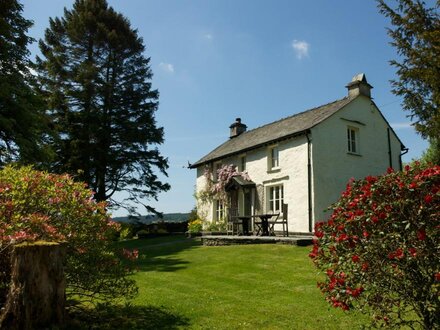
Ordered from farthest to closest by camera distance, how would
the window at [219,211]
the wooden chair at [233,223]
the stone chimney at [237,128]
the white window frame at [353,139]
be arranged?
the stone chimney at [237,128], the window at [219,211], the white window frame at [353,139], the wooden chair at [233,223]

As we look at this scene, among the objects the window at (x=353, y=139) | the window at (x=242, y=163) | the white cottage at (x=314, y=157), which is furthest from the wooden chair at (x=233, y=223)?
the window at (x=353, y=139)

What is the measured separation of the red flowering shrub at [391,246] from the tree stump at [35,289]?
366cm

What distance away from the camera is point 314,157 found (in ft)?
60.8

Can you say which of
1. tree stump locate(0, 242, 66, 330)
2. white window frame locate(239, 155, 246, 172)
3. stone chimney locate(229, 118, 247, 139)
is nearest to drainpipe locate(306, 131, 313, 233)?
white window frame locate(239, 155, 246, 172)

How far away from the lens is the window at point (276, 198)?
66.4ft

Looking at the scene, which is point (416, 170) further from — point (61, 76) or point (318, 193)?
point (61, 76)

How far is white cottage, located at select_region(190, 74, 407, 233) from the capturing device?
732 inches

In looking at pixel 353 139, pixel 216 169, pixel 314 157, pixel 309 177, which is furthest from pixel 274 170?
pixel 216 169

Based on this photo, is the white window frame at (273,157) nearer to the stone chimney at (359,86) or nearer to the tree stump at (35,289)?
the stone chimney at (359,86)

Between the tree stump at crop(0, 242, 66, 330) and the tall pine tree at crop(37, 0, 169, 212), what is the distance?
23736 mm

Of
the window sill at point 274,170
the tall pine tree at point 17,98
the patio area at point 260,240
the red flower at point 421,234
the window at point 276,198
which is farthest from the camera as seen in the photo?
the window sill at point 274,170

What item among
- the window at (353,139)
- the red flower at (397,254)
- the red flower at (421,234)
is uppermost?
the window at (353,139)

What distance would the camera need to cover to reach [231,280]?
9.38 metres

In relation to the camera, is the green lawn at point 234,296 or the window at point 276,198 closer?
the green lawn at point 234,296
